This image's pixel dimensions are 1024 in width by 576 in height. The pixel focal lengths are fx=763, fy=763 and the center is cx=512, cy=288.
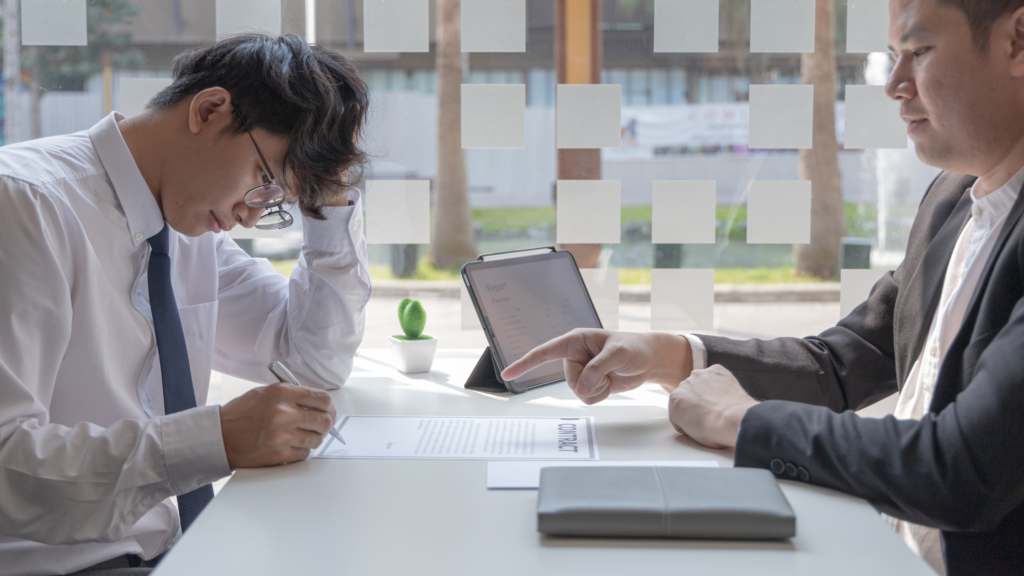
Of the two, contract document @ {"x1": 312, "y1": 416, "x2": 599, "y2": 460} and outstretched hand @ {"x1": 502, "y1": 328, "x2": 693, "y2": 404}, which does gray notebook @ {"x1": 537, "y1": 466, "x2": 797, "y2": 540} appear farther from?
outstretched hand @ {"x1": 502, "y1": 328, "x2": 693, "y2": 404}

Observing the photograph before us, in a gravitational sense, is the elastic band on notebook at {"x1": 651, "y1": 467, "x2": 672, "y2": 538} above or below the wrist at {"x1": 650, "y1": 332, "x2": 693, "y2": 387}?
below

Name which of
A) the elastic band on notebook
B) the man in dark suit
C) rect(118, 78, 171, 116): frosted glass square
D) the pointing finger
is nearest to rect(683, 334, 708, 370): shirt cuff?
the man in dark suit

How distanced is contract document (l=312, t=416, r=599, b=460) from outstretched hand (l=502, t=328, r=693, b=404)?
83 mm

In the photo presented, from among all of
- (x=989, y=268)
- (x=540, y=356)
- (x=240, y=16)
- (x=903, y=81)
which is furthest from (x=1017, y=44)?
(x=240, y=16)

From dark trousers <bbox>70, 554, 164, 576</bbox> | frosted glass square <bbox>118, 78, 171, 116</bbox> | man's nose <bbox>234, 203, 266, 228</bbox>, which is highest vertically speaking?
frosted glass square <bbox>118, 78, 171, 116</bbox>

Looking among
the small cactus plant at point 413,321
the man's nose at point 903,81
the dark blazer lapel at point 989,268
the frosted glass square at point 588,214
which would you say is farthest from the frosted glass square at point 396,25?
the dark blazer lapel at point 989,268

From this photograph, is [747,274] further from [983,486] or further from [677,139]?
[983,486]

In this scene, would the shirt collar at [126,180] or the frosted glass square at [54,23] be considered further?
the frosted glass square at [54,23]

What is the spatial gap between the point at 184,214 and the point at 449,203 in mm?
951

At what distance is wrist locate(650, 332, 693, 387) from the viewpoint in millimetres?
1525

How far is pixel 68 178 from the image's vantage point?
52.1 inches

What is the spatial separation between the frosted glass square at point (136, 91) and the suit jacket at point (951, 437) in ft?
6.25

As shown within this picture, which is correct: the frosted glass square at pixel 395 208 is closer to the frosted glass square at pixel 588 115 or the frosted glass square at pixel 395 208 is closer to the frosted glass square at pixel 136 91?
the frosted glass square at pixel 588 115

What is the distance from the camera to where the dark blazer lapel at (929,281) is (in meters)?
1.41
